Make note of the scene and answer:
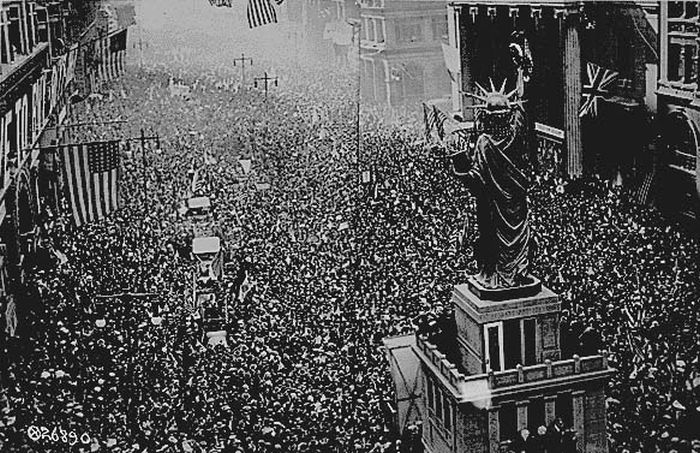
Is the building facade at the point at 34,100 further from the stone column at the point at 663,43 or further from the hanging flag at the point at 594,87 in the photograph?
the stone column at the point at 663,43

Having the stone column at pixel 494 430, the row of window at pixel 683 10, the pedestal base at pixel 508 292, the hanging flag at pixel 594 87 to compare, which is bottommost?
the stone column at pixel 494 430

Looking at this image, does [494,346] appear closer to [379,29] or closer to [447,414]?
[447,414]

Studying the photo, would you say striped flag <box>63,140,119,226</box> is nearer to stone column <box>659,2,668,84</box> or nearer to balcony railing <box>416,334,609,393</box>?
balcony railing <box>416,334,609,393</box>

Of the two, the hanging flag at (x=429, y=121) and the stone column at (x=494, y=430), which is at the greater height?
the hanging flag at (x=429, y=121)

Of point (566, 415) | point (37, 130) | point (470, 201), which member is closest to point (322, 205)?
point (470, 201)

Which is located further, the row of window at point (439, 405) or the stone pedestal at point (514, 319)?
the row of window at point (439, 405)

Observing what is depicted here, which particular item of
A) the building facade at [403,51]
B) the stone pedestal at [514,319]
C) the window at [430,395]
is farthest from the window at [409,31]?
the window at [430,395]
